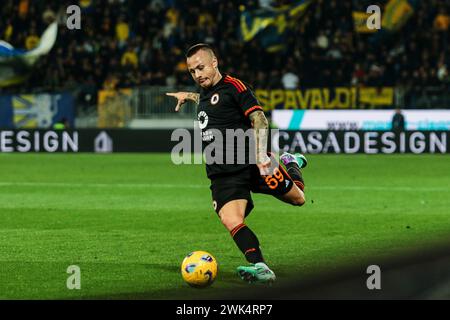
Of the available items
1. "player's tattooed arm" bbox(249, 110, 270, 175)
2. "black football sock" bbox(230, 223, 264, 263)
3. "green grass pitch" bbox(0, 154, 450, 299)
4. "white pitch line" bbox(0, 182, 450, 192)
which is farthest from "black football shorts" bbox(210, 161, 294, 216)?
"white pitch line" bbox(0, 182, 450, 192)

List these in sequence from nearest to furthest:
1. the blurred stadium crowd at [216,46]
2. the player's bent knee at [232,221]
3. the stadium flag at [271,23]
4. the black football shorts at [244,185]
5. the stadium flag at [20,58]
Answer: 1. the player's bent knee at [232,221]
2. the black football shorts at [244,185]
3. the blurred stadium crowd at [216,46]
4. the stadium flag at [20,58]
5. the stadium flag at [271,23]

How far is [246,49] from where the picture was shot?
109 ft

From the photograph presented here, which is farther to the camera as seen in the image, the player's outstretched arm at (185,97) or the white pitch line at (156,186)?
the white pitch line at (156,186)

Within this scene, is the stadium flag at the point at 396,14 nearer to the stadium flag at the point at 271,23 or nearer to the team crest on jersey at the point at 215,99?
the stadium flag at the point at 271,23

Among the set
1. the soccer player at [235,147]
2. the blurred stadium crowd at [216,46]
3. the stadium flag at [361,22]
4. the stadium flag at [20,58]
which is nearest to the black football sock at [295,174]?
the soccer player at [235,147]

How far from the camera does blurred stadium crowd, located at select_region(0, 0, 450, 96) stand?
31.8 m

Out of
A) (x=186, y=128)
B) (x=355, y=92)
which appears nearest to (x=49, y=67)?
(x=186, y=128)

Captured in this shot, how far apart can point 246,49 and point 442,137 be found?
302 inches

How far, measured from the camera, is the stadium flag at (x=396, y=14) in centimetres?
3228

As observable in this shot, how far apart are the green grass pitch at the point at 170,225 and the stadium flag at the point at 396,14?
30.3 feet

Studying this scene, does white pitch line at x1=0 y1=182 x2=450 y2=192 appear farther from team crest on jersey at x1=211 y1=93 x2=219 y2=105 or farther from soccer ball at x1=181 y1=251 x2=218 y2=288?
soccer ball at x1=181 y1=251 x2=218 y2=288

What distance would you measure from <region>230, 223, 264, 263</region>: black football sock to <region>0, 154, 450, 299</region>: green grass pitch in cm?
24

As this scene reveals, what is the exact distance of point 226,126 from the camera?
824cm
